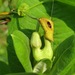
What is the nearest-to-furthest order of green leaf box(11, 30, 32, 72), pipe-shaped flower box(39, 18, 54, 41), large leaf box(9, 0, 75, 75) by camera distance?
green leaf box(11, 30, 32, 72), pipe-shaped flower box(39, 18, 54, 41), large leaf box(9, 0, 75, 75)

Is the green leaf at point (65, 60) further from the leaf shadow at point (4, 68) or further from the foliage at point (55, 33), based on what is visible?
the leaf shadow at point (4, 68)

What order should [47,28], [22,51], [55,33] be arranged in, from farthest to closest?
[55,33] → [47,28] → [22,51]

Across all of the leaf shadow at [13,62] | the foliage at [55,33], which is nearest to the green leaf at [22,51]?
the foliage at [55,33]

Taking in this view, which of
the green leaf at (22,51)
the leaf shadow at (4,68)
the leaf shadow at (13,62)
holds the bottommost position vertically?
the leaf shadow at (4,68)

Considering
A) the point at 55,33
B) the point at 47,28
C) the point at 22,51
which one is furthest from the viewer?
the point at 55,33

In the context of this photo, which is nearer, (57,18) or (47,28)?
(47,28)

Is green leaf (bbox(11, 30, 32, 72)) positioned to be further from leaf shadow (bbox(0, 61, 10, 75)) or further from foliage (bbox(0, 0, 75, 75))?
leaf shadow (bbox(0, 61, 10, 75))

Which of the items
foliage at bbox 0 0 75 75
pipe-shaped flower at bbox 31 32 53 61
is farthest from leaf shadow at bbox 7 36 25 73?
pipe-shaped flower at bbox 31 32 53 61

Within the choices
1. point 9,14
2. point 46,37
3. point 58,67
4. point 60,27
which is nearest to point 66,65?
point 58,67

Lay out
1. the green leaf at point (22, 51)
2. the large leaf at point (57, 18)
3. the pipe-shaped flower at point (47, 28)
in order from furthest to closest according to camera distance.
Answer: the large leaf at point (57, 18)
the pipe-shaped flower at point (47, 28)
the green leaf at point (22, 51)

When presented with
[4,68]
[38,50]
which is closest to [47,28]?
[38,50]

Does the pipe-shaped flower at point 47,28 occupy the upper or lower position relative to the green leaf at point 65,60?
upper

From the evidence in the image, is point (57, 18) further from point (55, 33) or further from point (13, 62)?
point (13, 62)
